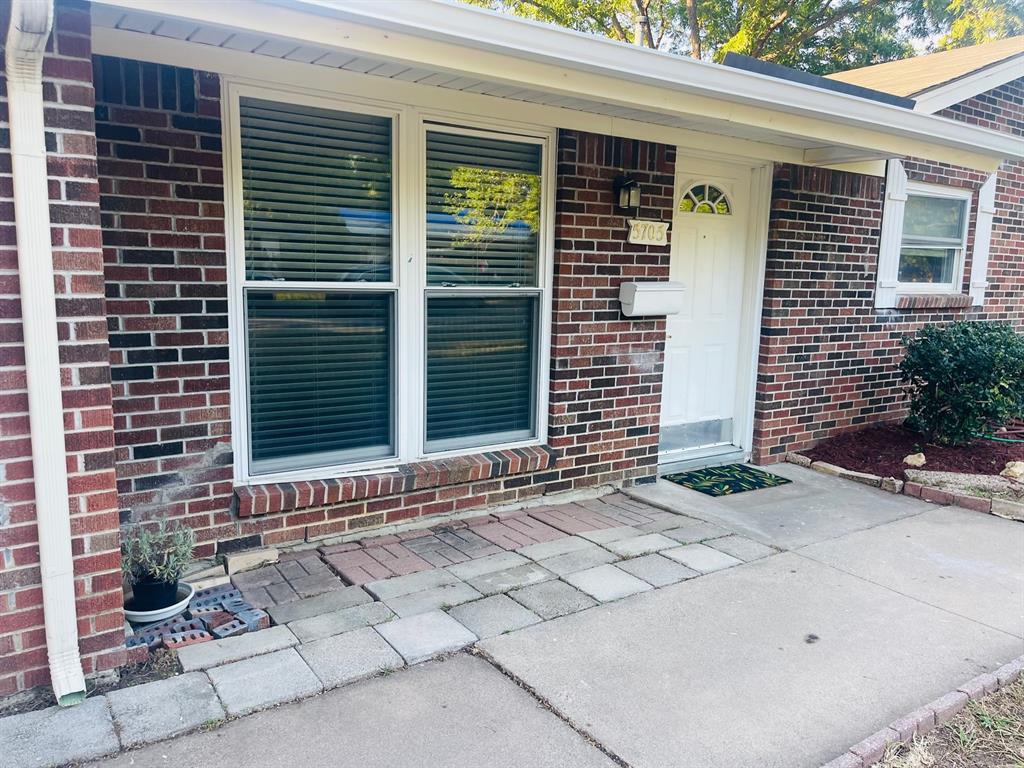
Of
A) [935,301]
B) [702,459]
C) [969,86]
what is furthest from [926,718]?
[969,86]

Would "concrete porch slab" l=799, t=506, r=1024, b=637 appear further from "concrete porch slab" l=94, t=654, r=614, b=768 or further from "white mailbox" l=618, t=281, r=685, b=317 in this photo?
"concrete porch slab" l=94, t=654, r=614, b=768

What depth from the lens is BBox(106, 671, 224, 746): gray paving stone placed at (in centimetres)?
238

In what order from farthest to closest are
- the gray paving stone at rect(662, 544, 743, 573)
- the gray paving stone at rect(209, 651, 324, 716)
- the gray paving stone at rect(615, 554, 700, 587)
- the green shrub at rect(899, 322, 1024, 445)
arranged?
the green shrub at rect(899, 322, 1024, 445), the gray paving stone at rect(662, 544, 743, 573), the gray paving stone at rect(615, 554, 700, 587), the gray paving stone at rect(209, 651, 324, 716)

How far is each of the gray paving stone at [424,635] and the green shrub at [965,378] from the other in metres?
4.61

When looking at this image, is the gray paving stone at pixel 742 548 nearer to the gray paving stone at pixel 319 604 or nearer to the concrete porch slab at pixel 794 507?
the concrete porch slab at pixel 794 507

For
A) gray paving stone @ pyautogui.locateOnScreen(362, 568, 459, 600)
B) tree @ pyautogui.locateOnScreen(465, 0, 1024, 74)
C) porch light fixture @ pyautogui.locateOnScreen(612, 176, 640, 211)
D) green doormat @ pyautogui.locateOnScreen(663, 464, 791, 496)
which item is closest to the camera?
gray paving stone @ pyautogui.locateOnScreen(362, 568, 459, 600)

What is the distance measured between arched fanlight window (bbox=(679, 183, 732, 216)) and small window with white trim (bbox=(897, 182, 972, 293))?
2076mm

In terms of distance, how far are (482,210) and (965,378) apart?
4.04 metres

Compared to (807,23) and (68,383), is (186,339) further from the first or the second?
(807,23)

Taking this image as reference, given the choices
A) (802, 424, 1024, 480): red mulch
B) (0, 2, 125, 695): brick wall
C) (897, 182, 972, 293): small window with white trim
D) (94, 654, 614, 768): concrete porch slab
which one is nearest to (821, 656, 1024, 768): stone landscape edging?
(94, 654, 614, 768): concrete porch slab

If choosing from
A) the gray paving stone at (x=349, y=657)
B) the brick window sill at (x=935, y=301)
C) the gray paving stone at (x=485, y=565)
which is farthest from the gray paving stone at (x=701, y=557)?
the brick window sill at (x=935, y=301)

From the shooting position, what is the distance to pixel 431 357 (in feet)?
14.1

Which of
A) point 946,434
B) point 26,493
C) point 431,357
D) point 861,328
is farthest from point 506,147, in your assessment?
point 946,434

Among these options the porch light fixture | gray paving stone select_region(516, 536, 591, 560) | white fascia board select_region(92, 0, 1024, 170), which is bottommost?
gray paving stone select_region(516, 536, 591, 560)
